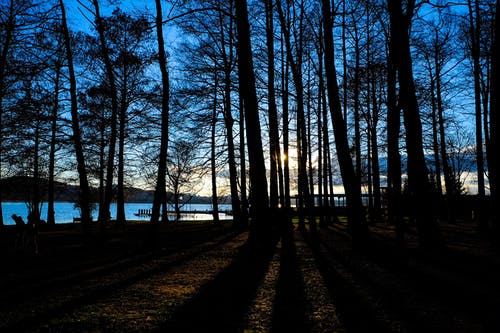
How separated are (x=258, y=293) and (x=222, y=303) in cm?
77

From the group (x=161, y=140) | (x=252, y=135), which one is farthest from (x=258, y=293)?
(x=161, y=140)

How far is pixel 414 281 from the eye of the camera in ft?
20.2

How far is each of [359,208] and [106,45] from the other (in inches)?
466

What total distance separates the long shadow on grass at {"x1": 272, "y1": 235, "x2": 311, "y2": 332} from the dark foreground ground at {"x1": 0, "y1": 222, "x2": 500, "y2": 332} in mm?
14

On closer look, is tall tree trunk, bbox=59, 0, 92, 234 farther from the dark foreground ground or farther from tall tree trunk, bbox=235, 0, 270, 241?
tall tree trunk, bbox=235, 0, 270, 241

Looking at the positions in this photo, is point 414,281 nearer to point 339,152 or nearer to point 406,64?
point 339,152

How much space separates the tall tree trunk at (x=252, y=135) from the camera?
419 inches

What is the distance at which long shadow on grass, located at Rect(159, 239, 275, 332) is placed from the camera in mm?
4031

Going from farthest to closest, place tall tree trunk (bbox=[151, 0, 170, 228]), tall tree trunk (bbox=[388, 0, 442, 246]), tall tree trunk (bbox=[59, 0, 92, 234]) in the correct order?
tall tree trunk (bbox=[59, 0, 92, 234]) → tall tree trunk (bbox=[151, 0, 170, 228]) → tall tree trunk (bbox=[388, 0, 442, 246])

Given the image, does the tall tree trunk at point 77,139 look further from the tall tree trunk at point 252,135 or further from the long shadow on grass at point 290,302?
the long shadow on grass at point 290,302

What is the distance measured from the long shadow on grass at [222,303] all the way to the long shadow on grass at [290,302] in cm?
42

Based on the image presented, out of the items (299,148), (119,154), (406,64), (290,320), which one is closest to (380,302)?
(290,320)

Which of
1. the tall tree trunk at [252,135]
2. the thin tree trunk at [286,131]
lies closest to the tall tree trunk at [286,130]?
the thin tree trunk at [286,131]

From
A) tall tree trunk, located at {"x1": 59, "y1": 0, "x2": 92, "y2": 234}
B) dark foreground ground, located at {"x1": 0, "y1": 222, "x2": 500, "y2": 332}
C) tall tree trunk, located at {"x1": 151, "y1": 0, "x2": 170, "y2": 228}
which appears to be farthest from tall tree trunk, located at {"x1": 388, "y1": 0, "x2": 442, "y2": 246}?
tall tree trunk, located at {"x1": 59, "y1": 0, "x2": 92, "y2": 234}
